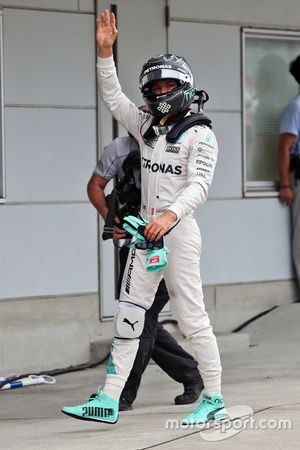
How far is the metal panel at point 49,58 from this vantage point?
941 cm

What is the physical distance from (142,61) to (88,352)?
2.47m

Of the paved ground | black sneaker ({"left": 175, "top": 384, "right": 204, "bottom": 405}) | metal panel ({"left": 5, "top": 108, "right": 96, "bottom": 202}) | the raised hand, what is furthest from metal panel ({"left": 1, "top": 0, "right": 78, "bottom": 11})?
black sneaker ({"left": 175, "top": 384, "right": 204, "bottom": 405})

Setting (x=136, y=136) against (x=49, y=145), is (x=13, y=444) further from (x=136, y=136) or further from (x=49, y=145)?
(x=49, y=145)

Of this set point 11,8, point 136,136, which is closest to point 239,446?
point 136,136

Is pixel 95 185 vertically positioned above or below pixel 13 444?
above

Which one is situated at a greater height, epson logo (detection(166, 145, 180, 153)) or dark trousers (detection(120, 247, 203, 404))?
epson logo (detection(166, 145, 180, 153))

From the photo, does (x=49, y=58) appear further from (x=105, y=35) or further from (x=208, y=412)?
(x=208, y=412)

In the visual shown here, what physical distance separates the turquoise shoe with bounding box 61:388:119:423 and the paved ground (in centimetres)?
10

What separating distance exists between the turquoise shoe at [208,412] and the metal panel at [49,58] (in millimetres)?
3473

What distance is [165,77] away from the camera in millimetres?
6898

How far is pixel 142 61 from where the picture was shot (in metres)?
10.1

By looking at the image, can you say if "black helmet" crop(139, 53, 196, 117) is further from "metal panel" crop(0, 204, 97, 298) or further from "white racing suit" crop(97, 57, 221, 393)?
"metal panel" crop(0, 204, 97, 298)

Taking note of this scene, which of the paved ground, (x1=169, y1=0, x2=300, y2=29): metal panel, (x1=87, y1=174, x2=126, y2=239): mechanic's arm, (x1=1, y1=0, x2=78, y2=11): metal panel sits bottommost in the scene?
the paved ground

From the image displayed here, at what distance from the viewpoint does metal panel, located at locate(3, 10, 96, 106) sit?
941 centimetres
